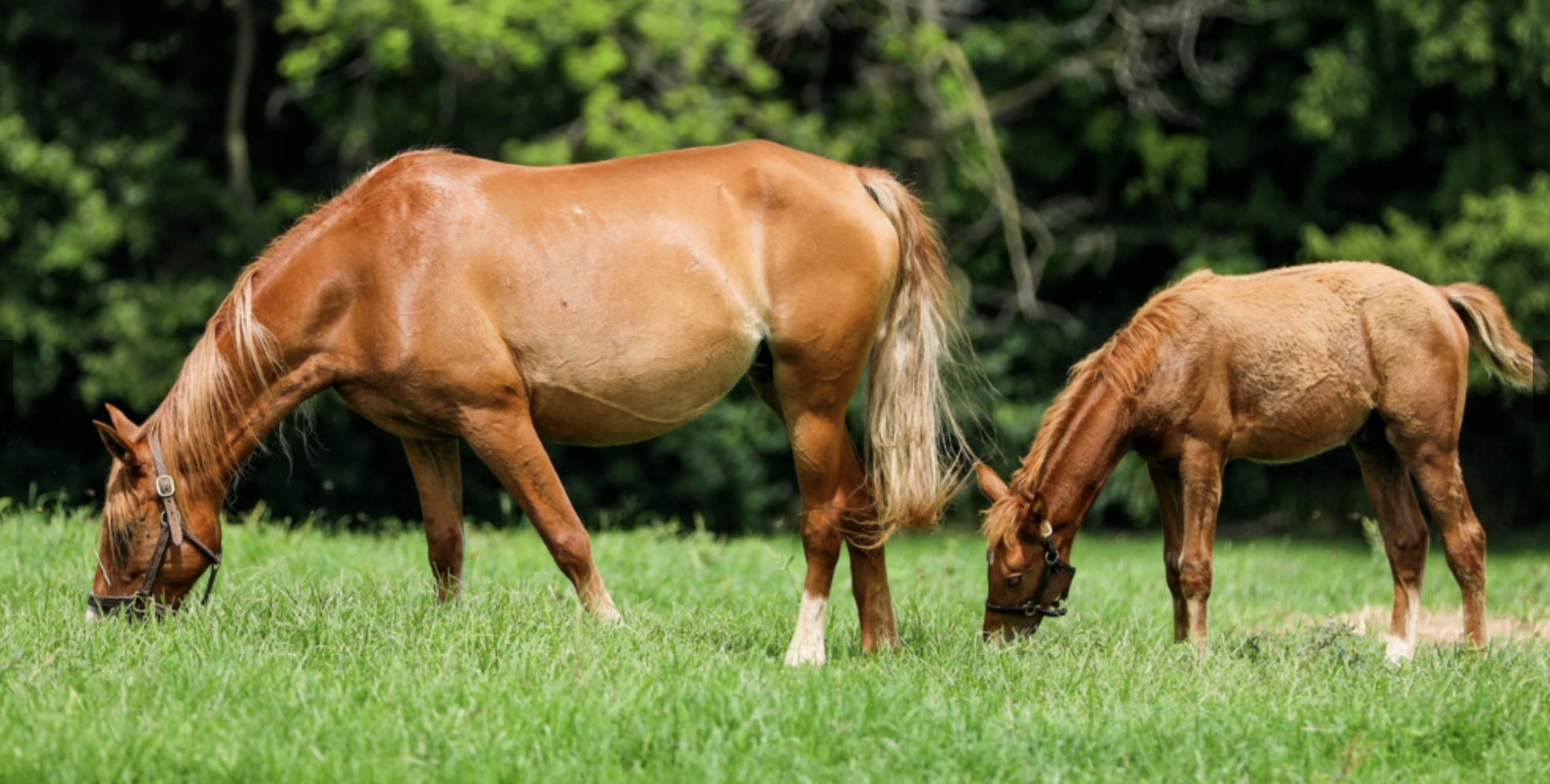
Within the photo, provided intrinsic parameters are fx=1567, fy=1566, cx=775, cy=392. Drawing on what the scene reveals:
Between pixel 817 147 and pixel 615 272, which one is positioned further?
pixel 817 147

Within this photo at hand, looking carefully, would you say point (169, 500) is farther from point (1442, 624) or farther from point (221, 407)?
point (1442, 624)

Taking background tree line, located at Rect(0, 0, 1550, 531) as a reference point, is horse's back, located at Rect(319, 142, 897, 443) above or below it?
above

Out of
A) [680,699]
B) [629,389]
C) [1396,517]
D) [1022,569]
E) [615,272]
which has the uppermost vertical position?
[615,272]

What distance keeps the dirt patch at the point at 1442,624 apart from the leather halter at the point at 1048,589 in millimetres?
1755

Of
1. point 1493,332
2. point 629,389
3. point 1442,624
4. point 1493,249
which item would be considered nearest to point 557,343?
point 629,389

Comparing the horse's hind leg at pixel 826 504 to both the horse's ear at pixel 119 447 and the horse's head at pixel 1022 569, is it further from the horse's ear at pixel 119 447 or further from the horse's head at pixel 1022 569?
the horse's ear at pixel 119 447

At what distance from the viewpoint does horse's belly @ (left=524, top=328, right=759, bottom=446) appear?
5797 mm

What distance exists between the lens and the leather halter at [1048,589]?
618cm

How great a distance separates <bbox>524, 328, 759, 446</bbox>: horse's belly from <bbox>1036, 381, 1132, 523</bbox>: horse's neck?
133cm

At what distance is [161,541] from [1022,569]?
10.6 ft

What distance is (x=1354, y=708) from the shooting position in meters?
4.86

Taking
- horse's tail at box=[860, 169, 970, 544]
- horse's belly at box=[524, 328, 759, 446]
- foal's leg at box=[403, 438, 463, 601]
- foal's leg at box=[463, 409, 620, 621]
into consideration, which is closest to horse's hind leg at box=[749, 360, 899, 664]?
horse's tail at box=[860, 169, 970, 544]

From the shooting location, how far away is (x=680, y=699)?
459 centimetres

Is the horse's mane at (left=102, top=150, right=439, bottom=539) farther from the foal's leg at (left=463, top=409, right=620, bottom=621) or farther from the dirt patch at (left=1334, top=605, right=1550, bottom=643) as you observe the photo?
the dirt patch at (left=1334, top=605, right=1550, bottom=643)
